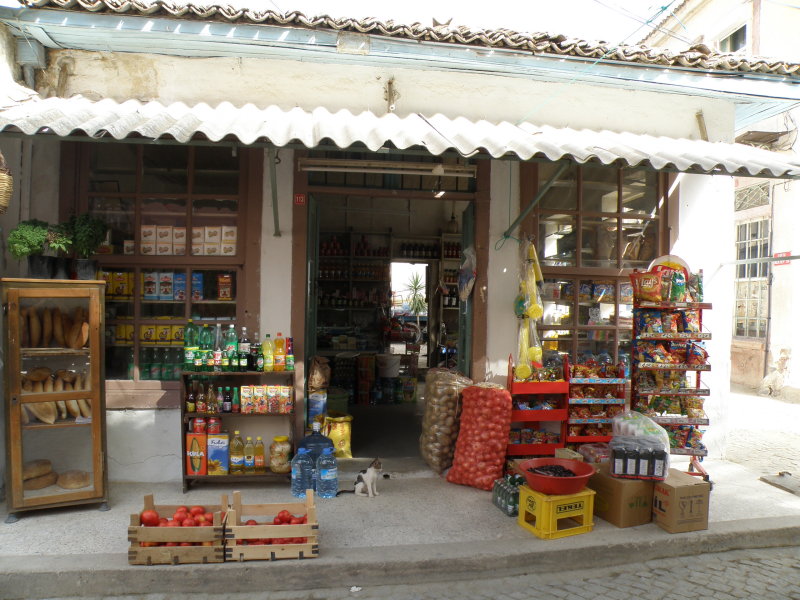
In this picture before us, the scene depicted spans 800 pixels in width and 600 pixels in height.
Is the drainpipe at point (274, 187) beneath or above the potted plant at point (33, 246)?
above

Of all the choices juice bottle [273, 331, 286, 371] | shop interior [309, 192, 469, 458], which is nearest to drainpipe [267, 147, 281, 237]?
juice bottle [273, 331, 286, 371]

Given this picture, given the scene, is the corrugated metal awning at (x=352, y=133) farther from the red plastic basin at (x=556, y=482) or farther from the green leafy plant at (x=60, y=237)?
the red plastic basin at (x=556, y=482)

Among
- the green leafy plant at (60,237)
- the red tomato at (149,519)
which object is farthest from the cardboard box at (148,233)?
the red tomato at (149,519)

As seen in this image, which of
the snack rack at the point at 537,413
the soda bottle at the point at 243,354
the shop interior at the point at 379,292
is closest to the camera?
the soda bottle at the point at 243,354

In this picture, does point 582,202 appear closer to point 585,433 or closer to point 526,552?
point 585,433

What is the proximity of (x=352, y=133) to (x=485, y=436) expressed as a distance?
306 centimetres

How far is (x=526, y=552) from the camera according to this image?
382 centimetres

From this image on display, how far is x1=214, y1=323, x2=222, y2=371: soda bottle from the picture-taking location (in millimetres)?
4832

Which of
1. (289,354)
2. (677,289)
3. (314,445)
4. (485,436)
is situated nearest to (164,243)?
(289,354)

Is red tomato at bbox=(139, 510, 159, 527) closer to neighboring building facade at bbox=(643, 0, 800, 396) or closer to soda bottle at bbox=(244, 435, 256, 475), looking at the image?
soda bottle at bbox=(244, 435, 256, 475)

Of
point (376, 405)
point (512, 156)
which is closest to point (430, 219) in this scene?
point (376, 405)

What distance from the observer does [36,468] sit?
4441 millimetres

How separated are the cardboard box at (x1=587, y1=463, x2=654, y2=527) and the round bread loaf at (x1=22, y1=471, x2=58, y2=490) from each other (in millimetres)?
4802

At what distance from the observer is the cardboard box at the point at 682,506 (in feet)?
13.6
